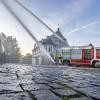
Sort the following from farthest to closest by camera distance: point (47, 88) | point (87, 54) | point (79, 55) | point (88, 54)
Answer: point (79, 55) → point (87, 54) → point (88, 54) → point (47, 88)

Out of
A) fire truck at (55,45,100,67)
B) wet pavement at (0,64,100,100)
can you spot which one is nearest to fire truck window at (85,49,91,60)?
fire truck at (55,45,100,67)

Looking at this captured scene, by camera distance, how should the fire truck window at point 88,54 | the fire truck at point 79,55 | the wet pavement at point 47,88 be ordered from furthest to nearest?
the fire truck window at point 88,54, the fire truck at point 79,55, the wet pavement at point 47,88

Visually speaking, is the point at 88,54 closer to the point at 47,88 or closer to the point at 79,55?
the point at 79,55

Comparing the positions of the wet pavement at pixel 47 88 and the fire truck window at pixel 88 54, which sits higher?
the fire truck window at pixel 88 54

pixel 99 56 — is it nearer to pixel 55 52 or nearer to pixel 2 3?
pixel 55 52

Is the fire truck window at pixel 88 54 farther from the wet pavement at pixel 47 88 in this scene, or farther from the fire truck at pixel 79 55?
the wet pavement at pixel 47 88

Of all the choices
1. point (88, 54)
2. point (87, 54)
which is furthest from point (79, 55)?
point (88, 54)

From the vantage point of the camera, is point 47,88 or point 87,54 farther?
point 87,54

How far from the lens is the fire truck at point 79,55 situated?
1068 inches

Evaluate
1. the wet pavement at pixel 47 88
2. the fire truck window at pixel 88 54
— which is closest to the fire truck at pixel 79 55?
the fire truck window at pixel 88 54

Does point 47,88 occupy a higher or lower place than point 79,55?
lower

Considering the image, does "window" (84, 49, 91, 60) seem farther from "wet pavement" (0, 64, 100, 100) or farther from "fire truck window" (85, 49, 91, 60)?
"wet pavement" (0, 64, 100, 100)

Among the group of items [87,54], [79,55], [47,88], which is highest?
[87,54]

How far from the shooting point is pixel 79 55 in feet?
96.4
